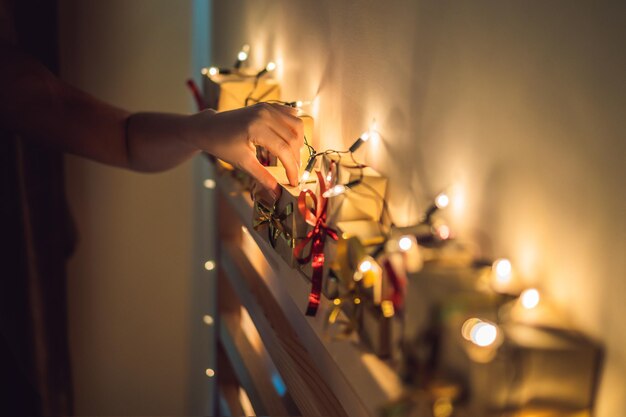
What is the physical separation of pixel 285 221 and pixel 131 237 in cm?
143

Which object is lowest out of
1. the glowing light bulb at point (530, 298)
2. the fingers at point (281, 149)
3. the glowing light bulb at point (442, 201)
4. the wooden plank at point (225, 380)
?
the wooden plank at point (225, 380)

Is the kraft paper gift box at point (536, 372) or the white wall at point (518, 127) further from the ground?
the white wall at point (518, 127)

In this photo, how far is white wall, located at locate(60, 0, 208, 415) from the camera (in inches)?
82.8

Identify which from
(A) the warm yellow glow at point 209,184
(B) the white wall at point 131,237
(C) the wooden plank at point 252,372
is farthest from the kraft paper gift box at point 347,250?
(B) the white wall at point 131,237

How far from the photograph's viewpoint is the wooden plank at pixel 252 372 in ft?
4.08

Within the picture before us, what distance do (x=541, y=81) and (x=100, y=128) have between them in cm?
93

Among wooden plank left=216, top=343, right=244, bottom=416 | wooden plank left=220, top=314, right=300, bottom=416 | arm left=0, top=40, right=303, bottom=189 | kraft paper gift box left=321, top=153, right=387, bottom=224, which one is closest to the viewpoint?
kraft paper gift box left=321, top=153, right=387, bottom=224

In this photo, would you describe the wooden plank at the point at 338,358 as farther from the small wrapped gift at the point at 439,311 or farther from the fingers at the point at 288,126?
the fingers at the point at 288,126

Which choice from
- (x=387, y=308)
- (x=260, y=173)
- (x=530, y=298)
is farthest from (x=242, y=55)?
(x=530, y=298)

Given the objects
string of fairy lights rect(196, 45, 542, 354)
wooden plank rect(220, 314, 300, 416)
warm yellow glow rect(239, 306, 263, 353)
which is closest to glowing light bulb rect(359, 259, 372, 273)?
string of fairy lights rect(196, 45, 542, 354)

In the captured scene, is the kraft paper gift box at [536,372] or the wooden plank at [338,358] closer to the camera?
the kraft paper gift box at [536,372]

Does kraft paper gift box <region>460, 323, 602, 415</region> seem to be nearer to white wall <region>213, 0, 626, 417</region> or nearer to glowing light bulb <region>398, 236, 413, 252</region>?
white wall <region>213, 0, 626, 417</region>

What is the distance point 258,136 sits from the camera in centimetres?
99

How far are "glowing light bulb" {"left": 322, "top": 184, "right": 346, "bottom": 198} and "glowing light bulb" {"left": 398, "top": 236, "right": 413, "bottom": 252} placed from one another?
0.16m
